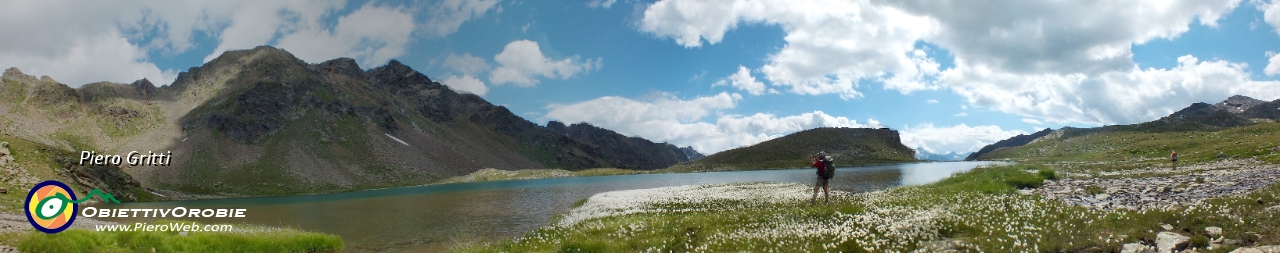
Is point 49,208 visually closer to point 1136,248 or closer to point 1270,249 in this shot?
point 1136,248

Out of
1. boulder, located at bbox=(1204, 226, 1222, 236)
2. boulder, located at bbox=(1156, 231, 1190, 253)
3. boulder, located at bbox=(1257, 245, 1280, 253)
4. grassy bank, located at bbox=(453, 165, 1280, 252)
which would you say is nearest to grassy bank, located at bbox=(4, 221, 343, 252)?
grassy bank, located at bbox=(453, 165, 1280, 252)

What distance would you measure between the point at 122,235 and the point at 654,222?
17.7 metres

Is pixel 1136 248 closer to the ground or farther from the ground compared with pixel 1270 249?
closer to the ground

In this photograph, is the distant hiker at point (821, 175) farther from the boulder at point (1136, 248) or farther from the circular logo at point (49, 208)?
the circular logo at point (49, 208)

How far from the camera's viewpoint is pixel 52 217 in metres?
17.4

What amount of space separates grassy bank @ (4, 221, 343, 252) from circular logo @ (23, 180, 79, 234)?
437 mm

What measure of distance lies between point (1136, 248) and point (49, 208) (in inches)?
1135

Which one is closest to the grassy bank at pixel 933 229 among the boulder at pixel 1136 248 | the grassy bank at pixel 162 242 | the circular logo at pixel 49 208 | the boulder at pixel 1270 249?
the boulder at pixel 1136 248

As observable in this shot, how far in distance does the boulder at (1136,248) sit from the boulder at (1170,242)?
0.16 meters

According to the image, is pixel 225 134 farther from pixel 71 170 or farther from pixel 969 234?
pixel 969 234

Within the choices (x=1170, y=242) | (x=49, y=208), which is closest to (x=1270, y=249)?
(x=1170, y=242)

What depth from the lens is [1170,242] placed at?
1026 cm

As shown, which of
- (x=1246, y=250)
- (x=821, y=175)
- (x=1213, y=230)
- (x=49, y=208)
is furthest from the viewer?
(x=821, y=175)

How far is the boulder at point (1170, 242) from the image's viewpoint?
9922 mm
